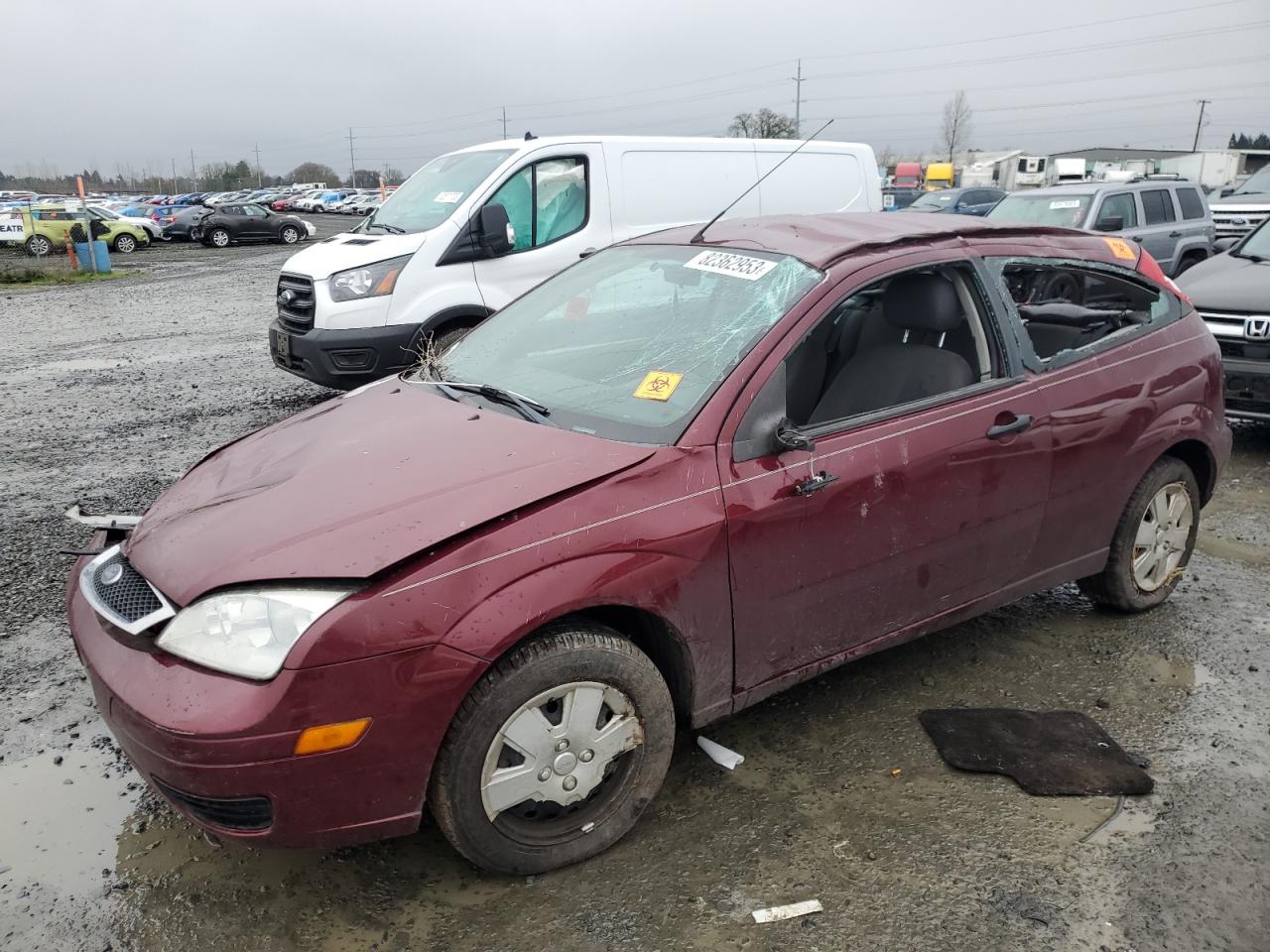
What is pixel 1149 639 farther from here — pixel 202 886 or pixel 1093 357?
pixel 202 886

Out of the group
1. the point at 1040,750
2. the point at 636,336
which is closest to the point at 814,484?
the point at 636,336

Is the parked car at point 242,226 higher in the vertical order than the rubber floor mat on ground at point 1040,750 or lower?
higher

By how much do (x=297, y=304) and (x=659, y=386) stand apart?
17.7ft

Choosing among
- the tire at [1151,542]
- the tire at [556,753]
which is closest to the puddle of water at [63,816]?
the tire at [556,753]

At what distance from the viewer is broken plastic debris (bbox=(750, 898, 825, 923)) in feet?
8.06

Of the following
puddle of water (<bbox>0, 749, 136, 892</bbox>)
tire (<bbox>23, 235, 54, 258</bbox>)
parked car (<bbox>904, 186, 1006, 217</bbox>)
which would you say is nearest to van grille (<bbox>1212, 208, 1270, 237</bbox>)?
parked car (<bbox>904, 186, 1006, 217</bbox>)

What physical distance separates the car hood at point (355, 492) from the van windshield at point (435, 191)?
483cm

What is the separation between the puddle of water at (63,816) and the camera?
2.65m

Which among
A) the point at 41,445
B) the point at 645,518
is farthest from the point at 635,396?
the point at 41,445

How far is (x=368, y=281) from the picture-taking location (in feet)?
23.6

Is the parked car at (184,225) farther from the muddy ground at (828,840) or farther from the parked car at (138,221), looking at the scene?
the muddy ground at (828,840)

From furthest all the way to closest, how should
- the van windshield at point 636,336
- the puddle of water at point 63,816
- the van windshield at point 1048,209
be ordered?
the van windshield at point 1048,209, the van windshield at point 636,336, the puddle of water at point 63,816

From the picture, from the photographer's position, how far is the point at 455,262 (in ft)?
24.0

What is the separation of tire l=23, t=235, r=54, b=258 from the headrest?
29.4m
